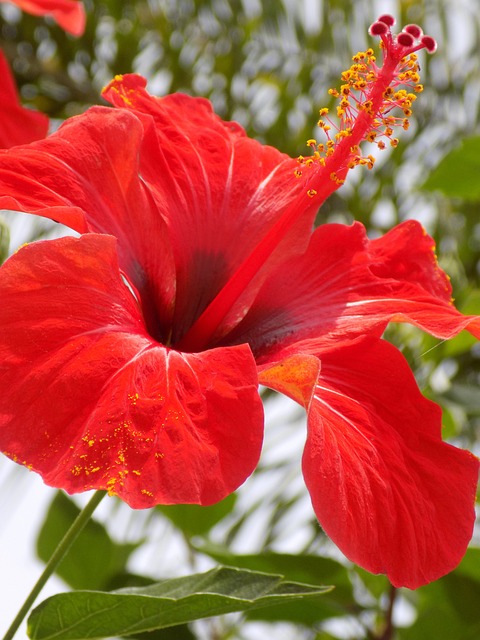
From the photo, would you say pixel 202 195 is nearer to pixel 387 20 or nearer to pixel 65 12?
pixel 387 20

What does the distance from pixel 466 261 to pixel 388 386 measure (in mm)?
1191

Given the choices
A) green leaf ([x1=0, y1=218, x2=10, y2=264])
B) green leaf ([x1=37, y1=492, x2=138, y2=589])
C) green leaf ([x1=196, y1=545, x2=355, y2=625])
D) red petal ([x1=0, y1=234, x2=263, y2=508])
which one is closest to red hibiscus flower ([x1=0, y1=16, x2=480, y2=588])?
red petal ([x1=0, y1=234, x2=263, y2=508])

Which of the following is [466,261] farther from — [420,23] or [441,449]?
[441,449]

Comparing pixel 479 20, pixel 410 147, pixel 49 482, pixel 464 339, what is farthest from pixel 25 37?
pixel 49 482

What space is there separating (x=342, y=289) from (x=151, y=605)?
0.43 meters

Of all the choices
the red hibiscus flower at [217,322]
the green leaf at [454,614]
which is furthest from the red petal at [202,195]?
the green leaf at [454,614]

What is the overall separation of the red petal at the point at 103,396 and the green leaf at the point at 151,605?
11cm

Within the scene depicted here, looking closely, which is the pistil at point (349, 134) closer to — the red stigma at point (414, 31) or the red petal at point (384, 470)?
the red stigma at point (414, 31)

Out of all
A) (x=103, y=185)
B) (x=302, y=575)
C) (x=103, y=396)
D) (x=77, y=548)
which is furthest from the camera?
(x=77, y=548)

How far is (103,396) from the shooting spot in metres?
0.72

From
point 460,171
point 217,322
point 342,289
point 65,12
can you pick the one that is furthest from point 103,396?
point 65,12

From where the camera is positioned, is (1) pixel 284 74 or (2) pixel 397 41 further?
(1) pixel 284 74

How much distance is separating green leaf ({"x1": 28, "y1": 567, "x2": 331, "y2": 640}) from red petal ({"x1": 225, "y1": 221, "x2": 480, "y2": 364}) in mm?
244

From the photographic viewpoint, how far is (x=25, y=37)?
6.93 ft
